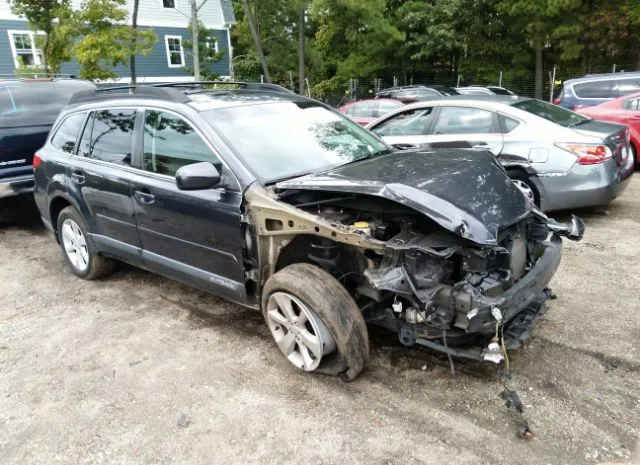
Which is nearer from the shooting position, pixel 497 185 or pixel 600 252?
pixel 497 185

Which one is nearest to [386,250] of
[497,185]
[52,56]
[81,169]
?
[497,185]

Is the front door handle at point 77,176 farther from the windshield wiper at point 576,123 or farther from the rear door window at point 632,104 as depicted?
the rear door window at point 632,104

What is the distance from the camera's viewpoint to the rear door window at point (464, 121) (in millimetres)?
6219

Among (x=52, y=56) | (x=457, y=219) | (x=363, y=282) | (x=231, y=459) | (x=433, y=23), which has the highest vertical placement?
(x=433, y=23)

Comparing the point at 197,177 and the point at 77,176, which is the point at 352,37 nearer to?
the point at 77,176

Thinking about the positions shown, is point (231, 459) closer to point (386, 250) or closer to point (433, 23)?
point (386, 250)

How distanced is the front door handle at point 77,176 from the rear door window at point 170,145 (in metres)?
0.96

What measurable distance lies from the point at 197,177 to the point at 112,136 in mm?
1605

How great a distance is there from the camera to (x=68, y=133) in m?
4.95

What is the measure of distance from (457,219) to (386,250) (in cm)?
41

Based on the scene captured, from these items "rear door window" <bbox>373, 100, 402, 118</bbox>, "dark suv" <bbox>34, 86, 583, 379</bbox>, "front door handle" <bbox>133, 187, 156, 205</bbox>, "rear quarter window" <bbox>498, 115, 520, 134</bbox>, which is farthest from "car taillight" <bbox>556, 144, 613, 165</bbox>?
"rear door window" <bbox>373, 100, 402, 118</bbox>

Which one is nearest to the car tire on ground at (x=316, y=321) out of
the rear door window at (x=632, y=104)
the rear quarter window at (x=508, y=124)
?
the rear quarter window at (x=508, y=124)

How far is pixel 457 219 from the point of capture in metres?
2.72

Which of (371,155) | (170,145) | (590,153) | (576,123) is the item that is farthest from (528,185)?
(170,145)
